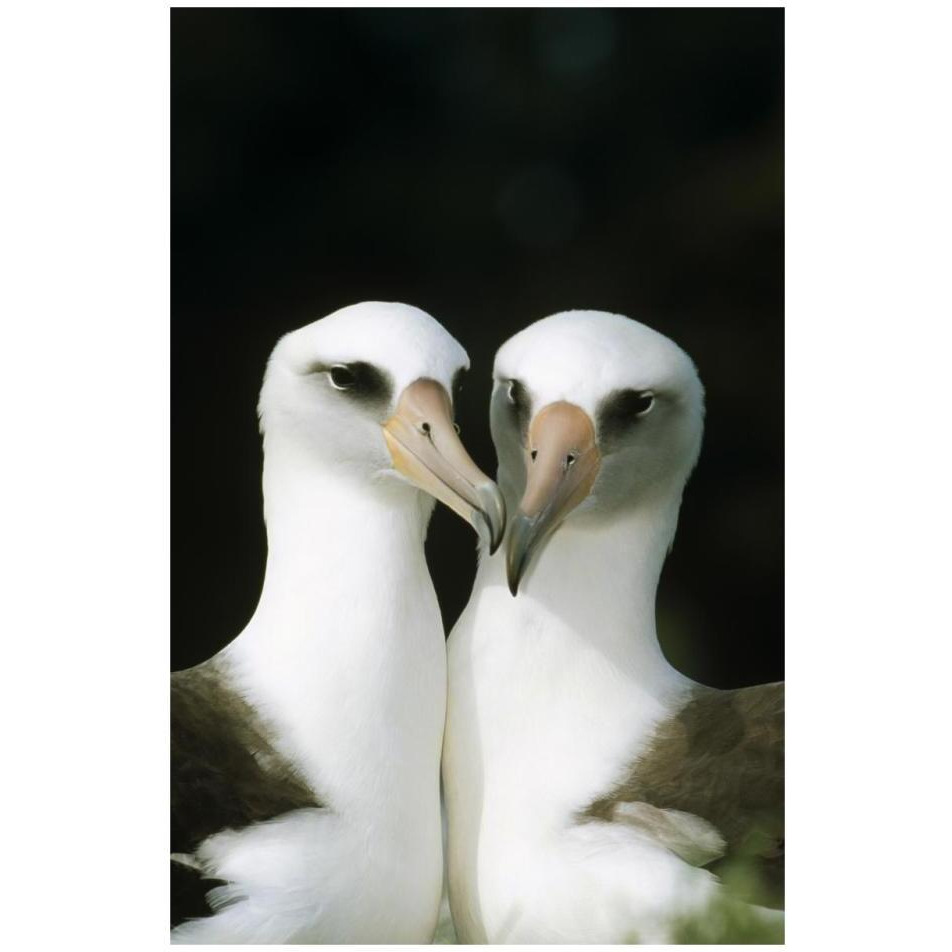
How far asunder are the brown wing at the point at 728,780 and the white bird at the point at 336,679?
51 centimetres

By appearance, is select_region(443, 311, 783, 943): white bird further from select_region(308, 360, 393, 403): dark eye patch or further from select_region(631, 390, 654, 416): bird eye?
select_region(308, 360, 393, 403): dark eye patch

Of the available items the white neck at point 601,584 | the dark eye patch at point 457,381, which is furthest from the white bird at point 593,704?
the dark eye patch at point 457,381

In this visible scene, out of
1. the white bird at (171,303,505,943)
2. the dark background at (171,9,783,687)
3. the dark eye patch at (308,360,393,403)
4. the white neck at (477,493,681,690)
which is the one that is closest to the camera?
the white bird at (171,303,505,943)

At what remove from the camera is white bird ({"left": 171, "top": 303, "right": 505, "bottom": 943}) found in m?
3.37

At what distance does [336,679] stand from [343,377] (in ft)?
2.31

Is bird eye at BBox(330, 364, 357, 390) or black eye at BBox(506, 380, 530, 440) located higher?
bird eye at BBox(330, 364, 357, 390)

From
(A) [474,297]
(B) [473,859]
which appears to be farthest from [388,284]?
(B) [473,859]

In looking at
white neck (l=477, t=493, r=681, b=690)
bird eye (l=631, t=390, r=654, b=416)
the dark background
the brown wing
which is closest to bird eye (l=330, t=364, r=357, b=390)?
the dark background

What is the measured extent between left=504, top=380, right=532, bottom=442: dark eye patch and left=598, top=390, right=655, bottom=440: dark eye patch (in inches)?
6.8

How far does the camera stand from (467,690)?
3.68 meters

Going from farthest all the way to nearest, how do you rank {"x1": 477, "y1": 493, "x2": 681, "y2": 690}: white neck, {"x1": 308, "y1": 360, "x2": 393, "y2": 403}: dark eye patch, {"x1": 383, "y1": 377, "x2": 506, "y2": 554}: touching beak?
{"x1": 477, "y1": 493, "x2": 681, "y2": 690}: white neck < {"x1": 308, "y1": 360, "x2": 393, "y2": 403}: dark eye patch < {"x1": 383, "y1": 377, "x2": 506, "y2": 554}: touching beak

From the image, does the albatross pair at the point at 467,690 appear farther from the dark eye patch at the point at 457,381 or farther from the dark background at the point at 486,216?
the dark background at the point at 486,216

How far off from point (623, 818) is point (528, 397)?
0.99 m

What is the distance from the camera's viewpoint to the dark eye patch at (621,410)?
3.51 meters
